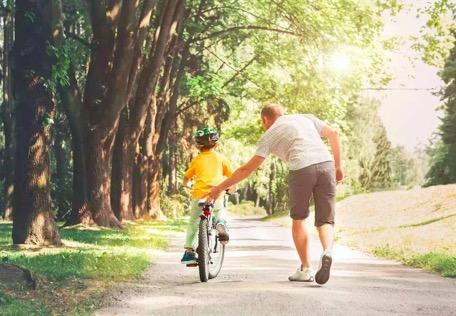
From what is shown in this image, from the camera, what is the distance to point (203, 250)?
30.7 feet

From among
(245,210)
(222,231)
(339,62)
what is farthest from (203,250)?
(245,210)

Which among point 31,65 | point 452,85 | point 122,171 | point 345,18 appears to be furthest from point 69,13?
point 452,85

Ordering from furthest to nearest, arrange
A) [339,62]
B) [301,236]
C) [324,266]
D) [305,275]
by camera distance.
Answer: [339,62] → [305,275] → [301,236] → [324,266]

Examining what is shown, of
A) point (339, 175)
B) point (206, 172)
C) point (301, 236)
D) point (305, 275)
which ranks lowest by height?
point (305, 275)

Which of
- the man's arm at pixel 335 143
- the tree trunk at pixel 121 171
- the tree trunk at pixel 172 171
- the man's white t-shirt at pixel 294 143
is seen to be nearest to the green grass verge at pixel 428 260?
the man's arm at pixel 335 143

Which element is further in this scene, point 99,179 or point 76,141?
point 99,179

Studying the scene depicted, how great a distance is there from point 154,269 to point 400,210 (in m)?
24.2

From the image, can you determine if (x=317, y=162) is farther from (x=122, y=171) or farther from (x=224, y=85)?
(x=224, y=85)

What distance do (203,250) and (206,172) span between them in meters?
0.98

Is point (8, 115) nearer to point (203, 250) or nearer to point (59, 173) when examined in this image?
point (59, 173)

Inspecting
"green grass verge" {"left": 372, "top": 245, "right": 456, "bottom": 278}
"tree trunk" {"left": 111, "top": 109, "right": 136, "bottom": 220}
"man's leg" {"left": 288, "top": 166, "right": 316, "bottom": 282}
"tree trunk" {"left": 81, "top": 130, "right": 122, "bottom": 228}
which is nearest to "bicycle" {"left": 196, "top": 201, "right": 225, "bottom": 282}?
"man's leg" {"left": 288, "top": 166, "right": 316, "bottom": 282}

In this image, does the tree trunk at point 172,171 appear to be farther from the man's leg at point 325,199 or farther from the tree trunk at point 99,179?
the man's leg at point 325,199

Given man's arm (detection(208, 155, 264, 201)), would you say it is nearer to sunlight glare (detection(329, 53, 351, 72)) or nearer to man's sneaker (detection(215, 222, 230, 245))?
man's sneaker (detection(215, 222, 230, 245))

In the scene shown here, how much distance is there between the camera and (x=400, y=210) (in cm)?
3409
